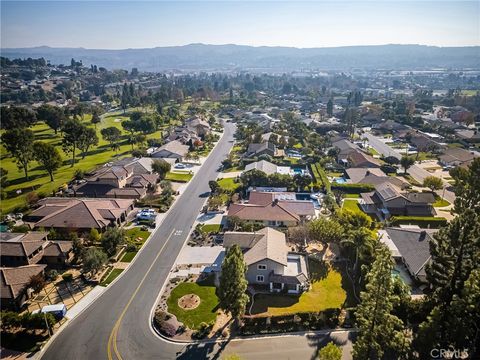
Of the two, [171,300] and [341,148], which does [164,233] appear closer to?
[171,300]

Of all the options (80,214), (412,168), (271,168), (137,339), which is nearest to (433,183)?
(412,168)

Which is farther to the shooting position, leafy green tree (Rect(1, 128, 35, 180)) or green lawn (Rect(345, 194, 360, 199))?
leafy green tree (Rect(1, 128, 35, 180))

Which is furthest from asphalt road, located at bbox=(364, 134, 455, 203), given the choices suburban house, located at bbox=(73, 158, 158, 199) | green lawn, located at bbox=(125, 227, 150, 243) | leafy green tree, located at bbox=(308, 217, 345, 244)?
suburban house, located at bbox=(73, 158, 158, 199)

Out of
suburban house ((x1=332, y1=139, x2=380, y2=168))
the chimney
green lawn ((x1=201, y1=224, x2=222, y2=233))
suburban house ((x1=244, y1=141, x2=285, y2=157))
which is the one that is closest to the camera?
the chimney

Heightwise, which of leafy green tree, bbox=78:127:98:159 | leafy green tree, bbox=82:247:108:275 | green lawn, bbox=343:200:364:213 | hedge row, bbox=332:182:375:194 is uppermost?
leafy green tree, bbox=78:127:98:159

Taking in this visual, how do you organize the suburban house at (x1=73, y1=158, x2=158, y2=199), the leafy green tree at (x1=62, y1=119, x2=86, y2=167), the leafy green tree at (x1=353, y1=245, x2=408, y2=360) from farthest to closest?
the leafy green tree at (x1=62, y1=119, x2=86, y2=167) < the suburban house at (x1=73, y1=158, x2=158, y2=199) < the leafy green tree at (x1=353, y1=245, x2=408, y2=360)

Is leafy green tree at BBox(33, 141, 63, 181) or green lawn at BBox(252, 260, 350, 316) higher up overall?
leafy green tree at BBox(33, 141, 63, 181)

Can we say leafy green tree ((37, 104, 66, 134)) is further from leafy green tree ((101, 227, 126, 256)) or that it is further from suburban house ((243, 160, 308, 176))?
leafy green tree ((101, 227, 126, 256))
